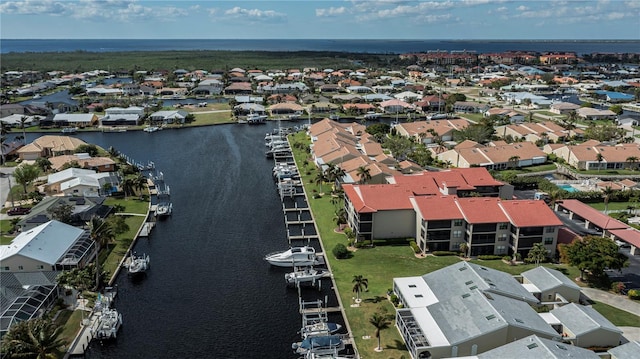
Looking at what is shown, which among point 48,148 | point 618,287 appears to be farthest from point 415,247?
point 48,148

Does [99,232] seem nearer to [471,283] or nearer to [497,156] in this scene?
[471,283]

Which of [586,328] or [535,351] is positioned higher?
[535,351]

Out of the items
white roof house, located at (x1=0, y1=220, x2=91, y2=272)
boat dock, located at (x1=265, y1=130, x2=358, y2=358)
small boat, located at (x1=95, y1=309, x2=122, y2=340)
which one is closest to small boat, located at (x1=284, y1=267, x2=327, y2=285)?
boat dock, located at (x1=265, y1=130, x2=358, y2=358)

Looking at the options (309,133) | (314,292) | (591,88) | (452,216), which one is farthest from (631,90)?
(314,292)

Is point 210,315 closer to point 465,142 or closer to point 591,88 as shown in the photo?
point 465,142

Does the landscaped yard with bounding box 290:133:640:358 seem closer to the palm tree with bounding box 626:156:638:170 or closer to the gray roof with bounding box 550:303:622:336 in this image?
the gray roof with bounding box 550:303:622:336

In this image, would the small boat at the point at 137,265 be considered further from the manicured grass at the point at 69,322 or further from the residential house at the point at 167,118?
the residential house at the point at 167,118

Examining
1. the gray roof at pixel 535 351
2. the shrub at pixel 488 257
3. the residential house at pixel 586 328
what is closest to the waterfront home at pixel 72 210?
the shrub at pixel 488 257
